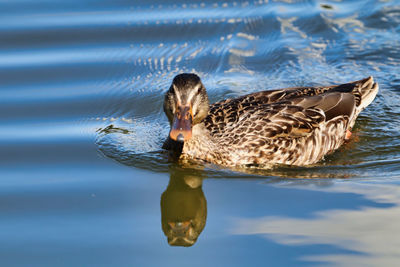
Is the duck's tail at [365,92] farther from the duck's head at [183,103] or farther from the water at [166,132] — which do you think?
the duck's head at [183,103]

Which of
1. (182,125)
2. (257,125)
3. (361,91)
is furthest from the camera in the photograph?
(361,91)

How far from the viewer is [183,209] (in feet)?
23.6

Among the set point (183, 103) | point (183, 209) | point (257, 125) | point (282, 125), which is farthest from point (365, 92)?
point (183, 209)

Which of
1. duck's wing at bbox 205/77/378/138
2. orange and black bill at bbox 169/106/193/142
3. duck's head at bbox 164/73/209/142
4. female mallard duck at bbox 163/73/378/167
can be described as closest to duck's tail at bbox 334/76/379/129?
duck's wing at bbox 205/77/378/138

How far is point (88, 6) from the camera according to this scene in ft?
40.4

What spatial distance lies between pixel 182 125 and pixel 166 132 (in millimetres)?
1778

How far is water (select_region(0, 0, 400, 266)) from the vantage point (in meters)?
6.41

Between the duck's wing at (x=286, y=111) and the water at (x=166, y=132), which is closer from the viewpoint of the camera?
the water at (x=166, y=132)

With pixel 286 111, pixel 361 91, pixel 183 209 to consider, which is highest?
pixel 361 91

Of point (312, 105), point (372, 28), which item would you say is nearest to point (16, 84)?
point (312, 105)

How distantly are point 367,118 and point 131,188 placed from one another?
395cm

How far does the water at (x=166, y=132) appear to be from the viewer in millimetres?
6410

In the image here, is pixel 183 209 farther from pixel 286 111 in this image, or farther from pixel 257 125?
pixel 286 111

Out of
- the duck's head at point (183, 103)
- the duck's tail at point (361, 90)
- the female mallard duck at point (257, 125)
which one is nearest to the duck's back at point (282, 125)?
the female mallard duck at point (257, 125)
